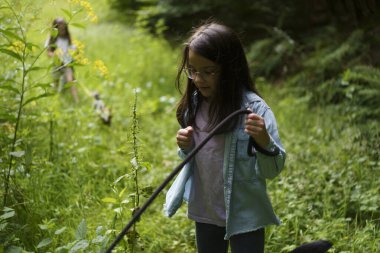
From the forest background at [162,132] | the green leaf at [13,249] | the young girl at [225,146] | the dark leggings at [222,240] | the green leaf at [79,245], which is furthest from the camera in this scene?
the forest background at [162,132]

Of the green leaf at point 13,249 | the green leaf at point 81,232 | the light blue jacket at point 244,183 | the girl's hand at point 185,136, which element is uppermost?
the girl's hand at point 185,136

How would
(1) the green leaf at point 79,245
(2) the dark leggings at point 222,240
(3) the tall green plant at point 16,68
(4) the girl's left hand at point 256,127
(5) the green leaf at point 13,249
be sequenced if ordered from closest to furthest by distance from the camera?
(4) the girl's left hand at point 256,127 < (2) the dark leggings at point 222,240 < (1) the green leaf at point 79,245 < (5) the green leaf at point 13,249 < (3) the tall green plant at point 16,68

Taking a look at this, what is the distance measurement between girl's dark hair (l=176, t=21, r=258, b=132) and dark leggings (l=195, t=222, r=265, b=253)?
0.51 meters

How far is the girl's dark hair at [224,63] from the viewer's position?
2.09 m

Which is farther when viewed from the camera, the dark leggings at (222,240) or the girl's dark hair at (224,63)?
the dark leggings at (222,240)

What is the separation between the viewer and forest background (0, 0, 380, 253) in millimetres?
2980

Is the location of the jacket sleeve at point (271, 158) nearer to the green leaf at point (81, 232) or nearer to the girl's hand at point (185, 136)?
the girl's hand at point (185, 136)

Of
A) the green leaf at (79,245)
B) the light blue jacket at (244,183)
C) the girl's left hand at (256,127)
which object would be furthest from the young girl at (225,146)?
the green leaf at (79,245)

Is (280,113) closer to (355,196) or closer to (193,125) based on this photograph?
(355,196)

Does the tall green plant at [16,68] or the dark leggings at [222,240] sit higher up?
the tall green plant at [16,68]

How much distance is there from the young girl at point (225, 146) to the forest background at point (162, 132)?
1.07 feet

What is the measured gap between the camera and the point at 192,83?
232 cm

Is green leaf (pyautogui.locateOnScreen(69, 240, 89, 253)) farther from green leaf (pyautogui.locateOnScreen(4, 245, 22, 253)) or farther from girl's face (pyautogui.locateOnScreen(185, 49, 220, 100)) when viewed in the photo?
girl's face (pyautogui.locateOnScreen(185, 49, 220, 100))

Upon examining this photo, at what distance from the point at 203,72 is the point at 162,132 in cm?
307
